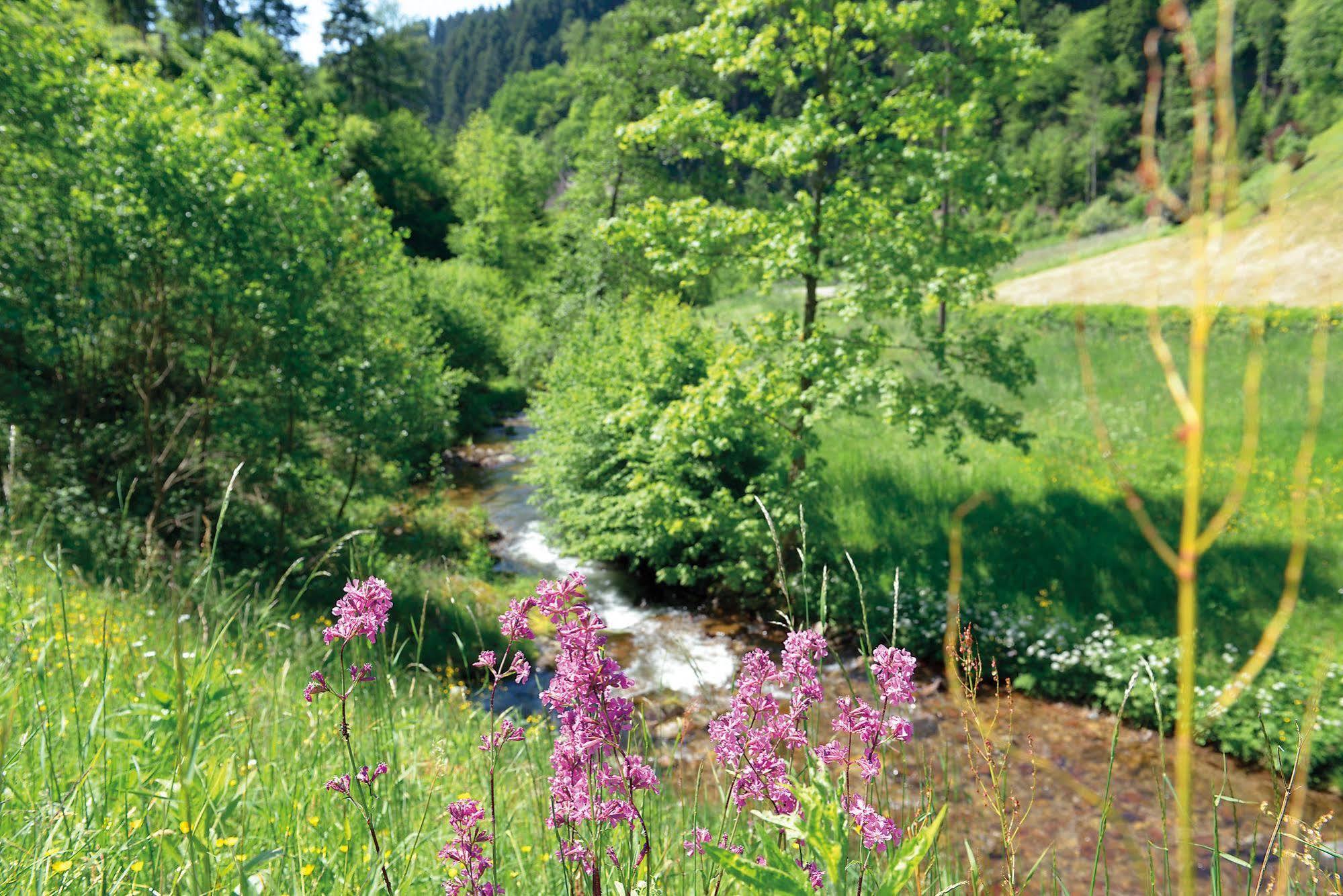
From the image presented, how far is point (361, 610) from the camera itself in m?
1.73

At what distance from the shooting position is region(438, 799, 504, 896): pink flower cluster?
65.5 inches

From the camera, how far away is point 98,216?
8695 millimetres

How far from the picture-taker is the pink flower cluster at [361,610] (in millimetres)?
1669

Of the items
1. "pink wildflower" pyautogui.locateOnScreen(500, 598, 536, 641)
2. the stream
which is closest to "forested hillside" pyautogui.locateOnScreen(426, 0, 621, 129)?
the stream

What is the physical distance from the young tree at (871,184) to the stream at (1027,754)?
10.0ft

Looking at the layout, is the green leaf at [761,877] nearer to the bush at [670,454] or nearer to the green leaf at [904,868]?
the green leaf at [904,868]

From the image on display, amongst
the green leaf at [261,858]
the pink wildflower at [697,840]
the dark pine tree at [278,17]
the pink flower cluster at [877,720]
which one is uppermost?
the dark pine tree at [278,17]

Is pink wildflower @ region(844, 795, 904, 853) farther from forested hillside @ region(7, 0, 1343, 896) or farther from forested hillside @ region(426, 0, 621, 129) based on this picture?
forested hillside @ region(426, 0, 621, 129)

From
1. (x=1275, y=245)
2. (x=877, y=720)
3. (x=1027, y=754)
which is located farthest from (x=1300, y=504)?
(x=1027, y=754)

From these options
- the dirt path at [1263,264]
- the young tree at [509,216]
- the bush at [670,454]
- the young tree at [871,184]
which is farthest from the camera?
the young tree at [509,216]

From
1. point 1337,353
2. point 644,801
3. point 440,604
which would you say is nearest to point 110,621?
point 644,801

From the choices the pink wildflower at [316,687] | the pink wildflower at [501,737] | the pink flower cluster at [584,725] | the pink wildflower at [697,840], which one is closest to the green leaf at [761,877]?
the pink wildflower at [697,840]

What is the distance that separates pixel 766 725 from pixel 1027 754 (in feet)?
10.1

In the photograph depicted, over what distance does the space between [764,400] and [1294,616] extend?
630 centimetres
